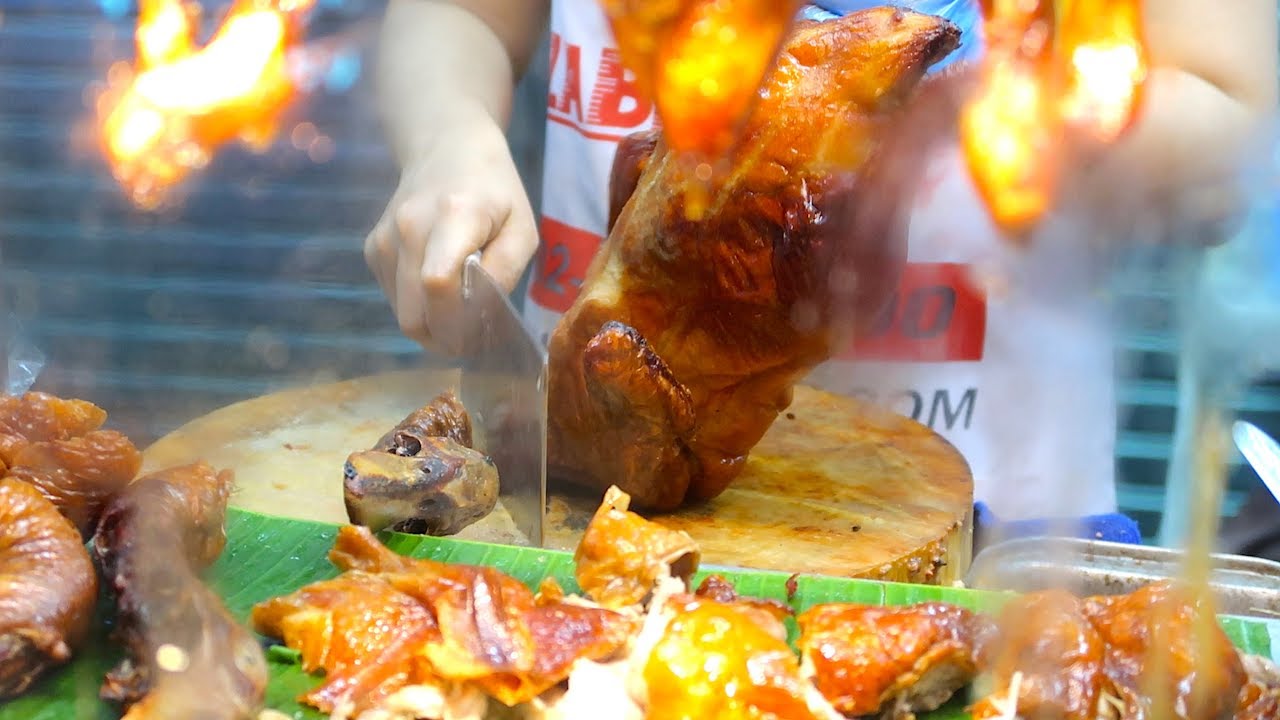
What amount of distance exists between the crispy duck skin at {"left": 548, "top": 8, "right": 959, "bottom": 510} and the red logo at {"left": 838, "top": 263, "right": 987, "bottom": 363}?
23.2 inches

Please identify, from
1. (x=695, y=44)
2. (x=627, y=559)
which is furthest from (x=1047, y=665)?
(x=695, y=44)

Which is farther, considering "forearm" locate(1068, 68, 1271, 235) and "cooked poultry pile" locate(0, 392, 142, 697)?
"cooked poultry pile" locate(0, 392, 142, 697)

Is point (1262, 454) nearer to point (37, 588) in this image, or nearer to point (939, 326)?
point (939, 326)

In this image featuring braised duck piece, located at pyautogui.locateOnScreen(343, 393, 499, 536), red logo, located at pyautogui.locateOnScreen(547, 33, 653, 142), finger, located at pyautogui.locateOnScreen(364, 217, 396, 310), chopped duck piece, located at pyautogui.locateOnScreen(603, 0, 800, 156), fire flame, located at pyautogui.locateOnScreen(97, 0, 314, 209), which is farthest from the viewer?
red logo, located at pyautogui.locateOnScreen(547, 33, 653, 142)

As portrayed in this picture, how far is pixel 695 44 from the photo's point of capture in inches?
34.8

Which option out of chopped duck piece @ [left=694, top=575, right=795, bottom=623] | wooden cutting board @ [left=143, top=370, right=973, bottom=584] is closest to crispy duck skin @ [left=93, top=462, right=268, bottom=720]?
wooden cutting board @ [left=143, top=370, right=973, bottom=584]

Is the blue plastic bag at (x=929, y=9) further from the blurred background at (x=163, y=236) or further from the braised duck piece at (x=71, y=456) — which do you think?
the braised duck piece at (x=71, y=456)

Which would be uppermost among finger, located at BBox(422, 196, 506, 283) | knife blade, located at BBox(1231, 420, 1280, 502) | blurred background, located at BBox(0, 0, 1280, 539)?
blurred background, located at BBox(0, 0, 1280, 539)

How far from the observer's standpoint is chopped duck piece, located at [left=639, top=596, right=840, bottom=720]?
1.11 m

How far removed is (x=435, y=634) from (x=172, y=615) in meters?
0.28

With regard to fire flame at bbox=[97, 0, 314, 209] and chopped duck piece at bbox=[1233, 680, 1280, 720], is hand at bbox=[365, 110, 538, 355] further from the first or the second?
chopped duck piece at bbox=[1233, 680, 1280, 720]

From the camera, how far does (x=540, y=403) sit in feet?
5.20

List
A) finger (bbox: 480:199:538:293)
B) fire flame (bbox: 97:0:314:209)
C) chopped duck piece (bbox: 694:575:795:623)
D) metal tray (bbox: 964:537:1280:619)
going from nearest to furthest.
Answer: fire flame (bbox: 97:0:314:209) → chopped duck piece (bbox: 694:575:795:623) → metal tray (bbox: 964:537:1280:619) → finger (bbox: 480:199:538:293)

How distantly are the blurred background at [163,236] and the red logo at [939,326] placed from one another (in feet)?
4.51
